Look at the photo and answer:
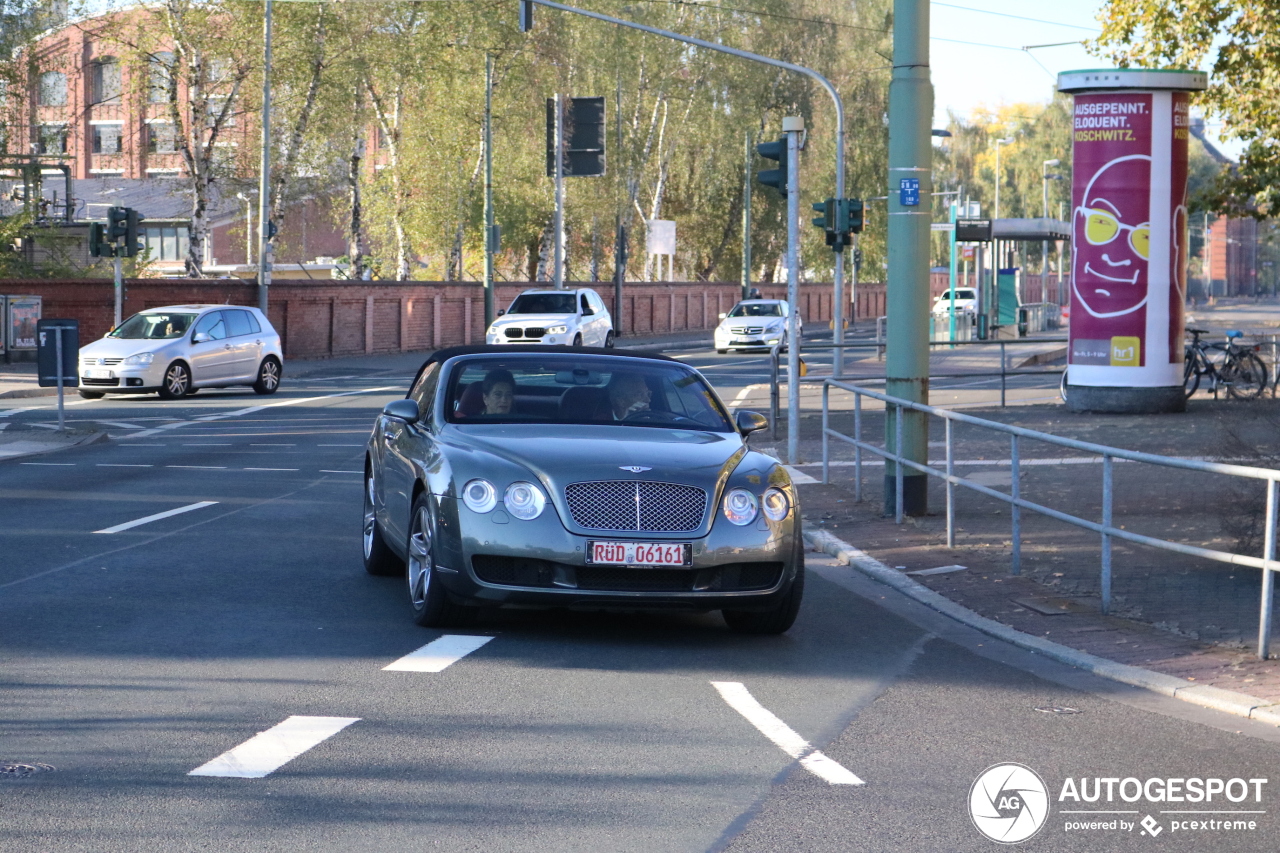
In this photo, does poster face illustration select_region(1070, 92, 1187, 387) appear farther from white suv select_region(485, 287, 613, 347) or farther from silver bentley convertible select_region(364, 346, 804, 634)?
white suv select_region(485, 287, 613, 347)

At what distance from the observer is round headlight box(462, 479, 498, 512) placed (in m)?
8.01

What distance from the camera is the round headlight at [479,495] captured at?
801 centimetres

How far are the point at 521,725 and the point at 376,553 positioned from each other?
392 centimetres

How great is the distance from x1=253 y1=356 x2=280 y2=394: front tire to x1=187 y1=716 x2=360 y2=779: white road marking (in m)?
24.3

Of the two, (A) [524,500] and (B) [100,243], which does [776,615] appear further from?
(B) [100,243]

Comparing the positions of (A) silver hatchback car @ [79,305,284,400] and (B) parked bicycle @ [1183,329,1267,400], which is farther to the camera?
(A) silver hatchback car @ [79,305,284,400]

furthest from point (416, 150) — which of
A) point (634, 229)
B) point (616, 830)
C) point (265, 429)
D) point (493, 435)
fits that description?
point (616, 830)

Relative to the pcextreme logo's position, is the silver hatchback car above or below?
above

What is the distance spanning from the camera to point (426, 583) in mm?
8469

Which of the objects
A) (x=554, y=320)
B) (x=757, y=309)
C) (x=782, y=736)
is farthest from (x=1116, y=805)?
(x=757, y=309)

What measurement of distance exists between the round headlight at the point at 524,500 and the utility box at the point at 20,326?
104ft

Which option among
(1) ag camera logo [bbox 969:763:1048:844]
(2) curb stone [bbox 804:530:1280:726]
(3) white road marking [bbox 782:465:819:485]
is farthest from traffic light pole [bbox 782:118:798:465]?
(1) ag camera logo [bbox 969:763:1048:844]

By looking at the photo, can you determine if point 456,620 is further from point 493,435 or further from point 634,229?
point 634,229

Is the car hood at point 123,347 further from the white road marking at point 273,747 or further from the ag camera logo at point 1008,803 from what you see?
the ag camera logo at point 1008,803
